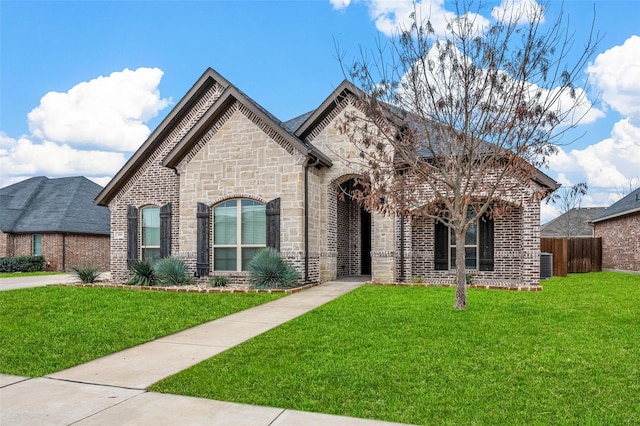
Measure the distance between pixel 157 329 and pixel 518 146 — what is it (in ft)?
24.9

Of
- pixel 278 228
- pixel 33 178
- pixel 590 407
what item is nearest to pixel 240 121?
pixel 278 228

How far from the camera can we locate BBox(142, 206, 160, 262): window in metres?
16.8

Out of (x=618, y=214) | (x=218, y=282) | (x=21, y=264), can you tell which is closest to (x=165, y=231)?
(x=218, y=282)

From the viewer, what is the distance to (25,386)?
200 inches

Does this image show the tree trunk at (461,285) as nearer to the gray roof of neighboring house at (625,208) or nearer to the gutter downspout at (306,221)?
the gutter downspout at (306,221)

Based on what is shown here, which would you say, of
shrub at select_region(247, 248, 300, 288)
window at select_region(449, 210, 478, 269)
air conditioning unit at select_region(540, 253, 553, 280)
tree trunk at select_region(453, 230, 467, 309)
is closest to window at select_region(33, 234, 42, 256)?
shrub at select_region(247, 248, 300, 288)

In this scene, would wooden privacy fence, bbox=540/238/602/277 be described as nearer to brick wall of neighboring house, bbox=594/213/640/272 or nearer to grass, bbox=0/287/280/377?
brick wall of neighboring house, bbox=594/213/640/272

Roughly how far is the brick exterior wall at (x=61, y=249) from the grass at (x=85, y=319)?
49.7 feet

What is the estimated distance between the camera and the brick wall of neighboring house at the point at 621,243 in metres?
22.4

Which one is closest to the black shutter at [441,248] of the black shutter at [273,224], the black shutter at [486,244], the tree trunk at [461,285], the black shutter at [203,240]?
the black shutter at [486,244]

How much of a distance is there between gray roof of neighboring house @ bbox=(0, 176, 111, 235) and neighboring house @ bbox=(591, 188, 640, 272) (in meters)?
29.1

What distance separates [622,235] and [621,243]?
411 millimetres

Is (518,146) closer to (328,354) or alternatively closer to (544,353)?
(544,353)

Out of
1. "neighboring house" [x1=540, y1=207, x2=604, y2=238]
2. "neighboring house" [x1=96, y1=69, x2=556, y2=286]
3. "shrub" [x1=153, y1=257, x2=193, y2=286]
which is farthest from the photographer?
"neighboring house" [x1=540, y1=207, x2=604, y2=238]
